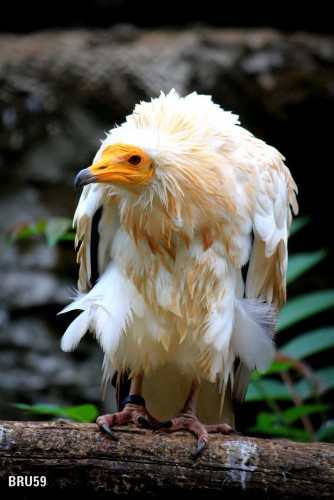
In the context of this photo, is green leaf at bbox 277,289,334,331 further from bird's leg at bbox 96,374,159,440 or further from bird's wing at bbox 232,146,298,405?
bird's leg at bbox 96,374,159,440

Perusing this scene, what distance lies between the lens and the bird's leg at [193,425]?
3785 millimetres

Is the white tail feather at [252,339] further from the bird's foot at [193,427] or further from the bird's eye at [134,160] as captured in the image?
the bird's eye at [134,160]

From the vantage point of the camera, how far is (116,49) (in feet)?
23.2

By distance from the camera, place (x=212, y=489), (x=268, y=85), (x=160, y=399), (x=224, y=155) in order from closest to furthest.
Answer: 1. (x=212, y=489)
2. (x=224, y=155)
3. (x=160, y=399)
4. (x=268, y=85)

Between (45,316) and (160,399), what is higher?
(45,316)

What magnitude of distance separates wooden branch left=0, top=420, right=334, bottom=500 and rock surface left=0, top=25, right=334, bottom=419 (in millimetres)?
3598

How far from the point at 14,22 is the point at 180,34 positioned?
1.63 meters

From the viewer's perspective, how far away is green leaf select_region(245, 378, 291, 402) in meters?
4.90

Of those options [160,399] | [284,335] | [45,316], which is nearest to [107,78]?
[45,316]

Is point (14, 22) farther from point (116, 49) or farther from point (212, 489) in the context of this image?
point (212, 489)

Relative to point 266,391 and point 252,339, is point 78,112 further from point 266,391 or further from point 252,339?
point 252,339

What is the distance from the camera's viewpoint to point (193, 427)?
3.92 meters

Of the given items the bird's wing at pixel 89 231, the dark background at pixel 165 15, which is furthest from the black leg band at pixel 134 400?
the dark background at pixel 165 15

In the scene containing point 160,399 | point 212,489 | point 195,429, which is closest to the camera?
point 212,489
